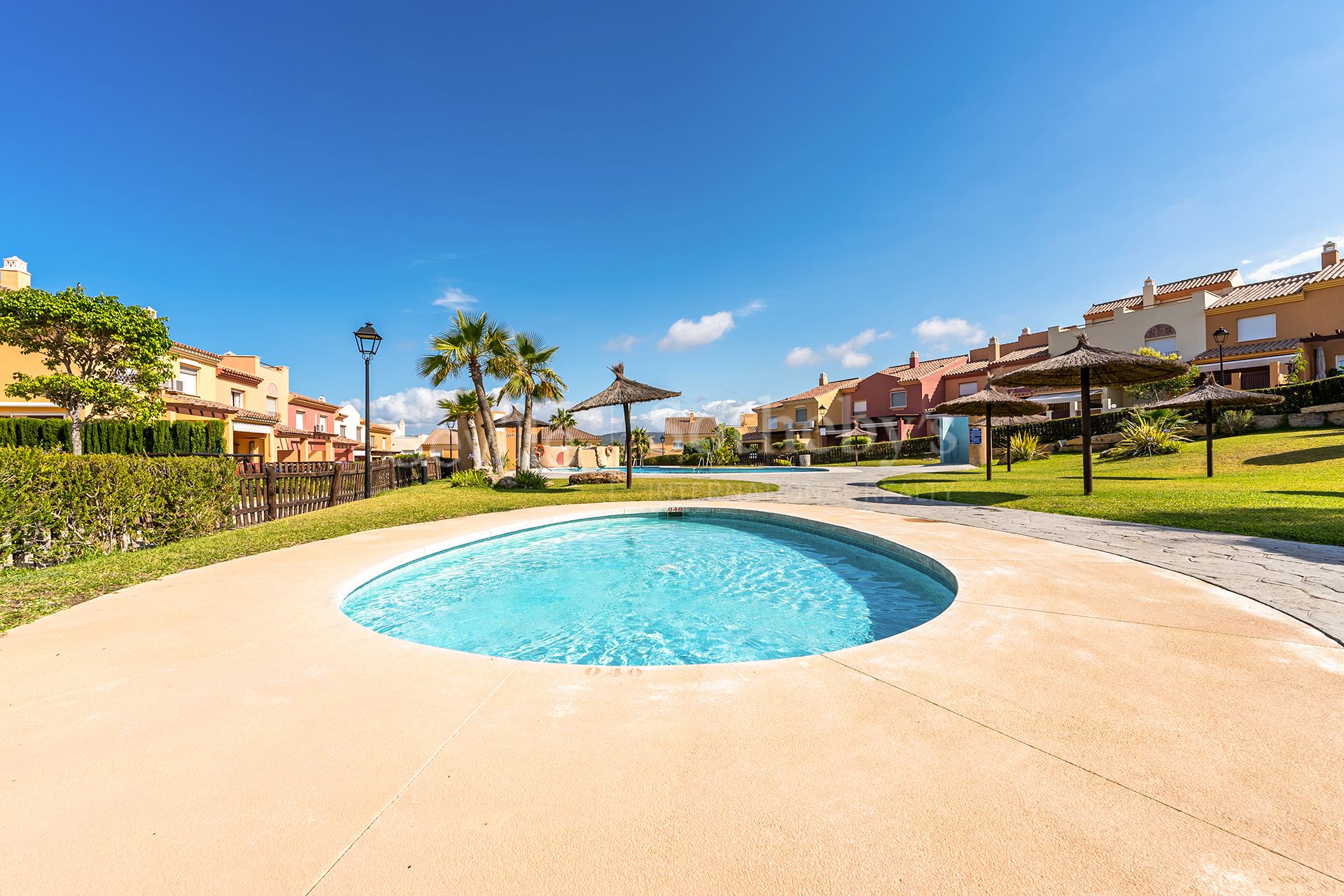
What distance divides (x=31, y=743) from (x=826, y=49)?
16.8m

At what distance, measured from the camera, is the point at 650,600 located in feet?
17.0

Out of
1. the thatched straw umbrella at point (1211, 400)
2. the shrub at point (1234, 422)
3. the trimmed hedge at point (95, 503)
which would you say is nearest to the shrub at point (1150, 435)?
the shrub at point (1234, 422)

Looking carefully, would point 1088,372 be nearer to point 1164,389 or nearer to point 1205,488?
point 1205,488

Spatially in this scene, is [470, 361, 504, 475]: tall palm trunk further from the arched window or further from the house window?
the house window

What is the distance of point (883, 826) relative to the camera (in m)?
1.50

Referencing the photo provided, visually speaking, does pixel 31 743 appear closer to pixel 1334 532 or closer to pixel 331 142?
pixel 1334 532

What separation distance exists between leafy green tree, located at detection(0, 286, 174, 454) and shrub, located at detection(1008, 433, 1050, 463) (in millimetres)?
32842

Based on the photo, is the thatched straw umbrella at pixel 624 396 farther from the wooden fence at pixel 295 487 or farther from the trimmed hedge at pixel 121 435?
the trimmed hedge at pixel 121 435

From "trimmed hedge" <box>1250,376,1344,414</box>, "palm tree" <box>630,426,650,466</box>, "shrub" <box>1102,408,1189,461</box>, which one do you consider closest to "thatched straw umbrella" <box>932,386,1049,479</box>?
"shrub" <box>1102,408,1189,461</box>

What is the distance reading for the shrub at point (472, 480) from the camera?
1541 cm

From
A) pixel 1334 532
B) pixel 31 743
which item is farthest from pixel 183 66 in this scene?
pixel 1334 532

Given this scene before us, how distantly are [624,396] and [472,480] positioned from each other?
575 centimetres

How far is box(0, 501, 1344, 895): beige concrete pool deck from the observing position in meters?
1.35

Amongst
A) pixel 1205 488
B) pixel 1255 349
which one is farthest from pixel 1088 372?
pixel 1255 349
